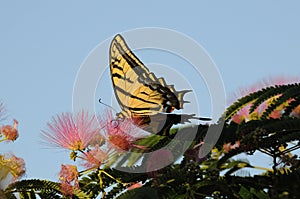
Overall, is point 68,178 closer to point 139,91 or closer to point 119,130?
point 119,130

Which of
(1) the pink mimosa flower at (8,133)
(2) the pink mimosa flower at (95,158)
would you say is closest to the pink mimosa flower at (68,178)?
(2) the pink mimosa flower at (95,158)

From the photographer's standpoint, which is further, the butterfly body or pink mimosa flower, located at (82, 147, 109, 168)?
the butterfly body

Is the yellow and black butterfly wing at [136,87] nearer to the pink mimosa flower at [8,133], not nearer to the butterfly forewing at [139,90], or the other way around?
the butterfly forewing at [139,90]

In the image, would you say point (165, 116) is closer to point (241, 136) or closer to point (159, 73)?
point (159, 73)

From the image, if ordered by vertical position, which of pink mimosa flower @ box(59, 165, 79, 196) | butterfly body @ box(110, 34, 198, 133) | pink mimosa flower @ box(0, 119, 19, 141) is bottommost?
pink mimosa flower @ box(59, 165, 79, 196)

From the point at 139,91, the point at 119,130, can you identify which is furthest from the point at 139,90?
the point at 119,130

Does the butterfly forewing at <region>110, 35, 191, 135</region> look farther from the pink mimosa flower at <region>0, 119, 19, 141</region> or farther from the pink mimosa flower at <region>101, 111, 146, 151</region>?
the pink mimosa flower at <region>0, 119, 19, 141</region>

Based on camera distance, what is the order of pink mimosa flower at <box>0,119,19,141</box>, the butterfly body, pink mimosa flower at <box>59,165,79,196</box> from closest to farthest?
1. pink mimosa flower at <box>59,165,79,196</box>
2. pink mimosa flower at <box>0,119,19,141</box>
3. the butterfly body

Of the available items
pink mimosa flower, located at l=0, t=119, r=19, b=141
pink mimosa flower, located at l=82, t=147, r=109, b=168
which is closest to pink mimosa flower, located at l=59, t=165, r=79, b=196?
pink mimosa flower, located at l=82, t=147, r=109, b=168

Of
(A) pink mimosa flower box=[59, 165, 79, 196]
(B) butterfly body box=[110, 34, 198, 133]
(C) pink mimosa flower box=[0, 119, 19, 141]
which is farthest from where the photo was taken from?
(B) butterfly body box=[110, 34, 198, 133]

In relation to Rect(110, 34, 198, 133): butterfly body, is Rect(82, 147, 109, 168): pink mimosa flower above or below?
below
